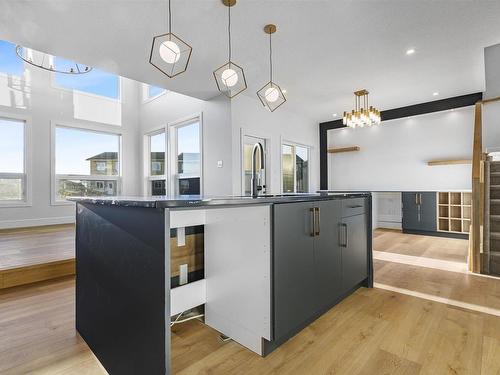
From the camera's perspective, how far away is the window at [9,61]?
520 centimetres

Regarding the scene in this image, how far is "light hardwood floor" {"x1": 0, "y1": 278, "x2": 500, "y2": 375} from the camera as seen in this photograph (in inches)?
56.1

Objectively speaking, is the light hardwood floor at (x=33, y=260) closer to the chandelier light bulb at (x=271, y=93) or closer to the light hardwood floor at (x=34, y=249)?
the light hardwood floor at (x=34, y=249)

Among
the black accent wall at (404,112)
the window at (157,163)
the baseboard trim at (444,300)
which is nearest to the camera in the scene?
the baseboard trim at (444,300)

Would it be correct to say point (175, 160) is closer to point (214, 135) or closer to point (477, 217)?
point (214, 135)

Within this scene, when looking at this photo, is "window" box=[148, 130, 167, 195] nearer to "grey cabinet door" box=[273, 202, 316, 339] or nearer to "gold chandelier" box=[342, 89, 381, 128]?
"gold chandelier" box=[342, 89, 381, 128]

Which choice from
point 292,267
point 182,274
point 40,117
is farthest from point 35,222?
point 292,267

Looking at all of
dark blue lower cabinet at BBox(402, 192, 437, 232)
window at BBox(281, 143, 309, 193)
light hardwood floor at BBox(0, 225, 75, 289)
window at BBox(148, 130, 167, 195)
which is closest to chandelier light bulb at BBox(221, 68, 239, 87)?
light hardwood floor at BBox(0, 225, 75, 289)

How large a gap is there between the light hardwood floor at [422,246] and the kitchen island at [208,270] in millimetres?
2664

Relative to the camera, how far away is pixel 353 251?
2.32m

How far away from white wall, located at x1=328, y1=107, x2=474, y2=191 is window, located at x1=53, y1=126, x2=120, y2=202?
577 cm

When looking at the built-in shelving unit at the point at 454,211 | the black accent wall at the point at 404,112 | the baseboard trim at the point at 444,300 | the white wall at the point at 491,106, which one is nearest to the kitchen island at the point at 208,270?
the baseboard trim at the point at 444,300

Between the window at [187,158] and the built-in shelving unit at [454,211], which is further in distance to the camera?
the window at [187,158]

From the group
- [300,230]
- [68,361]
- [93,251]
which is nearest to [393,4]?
[300,230]

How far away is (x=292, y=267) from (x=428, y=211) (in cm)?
510
